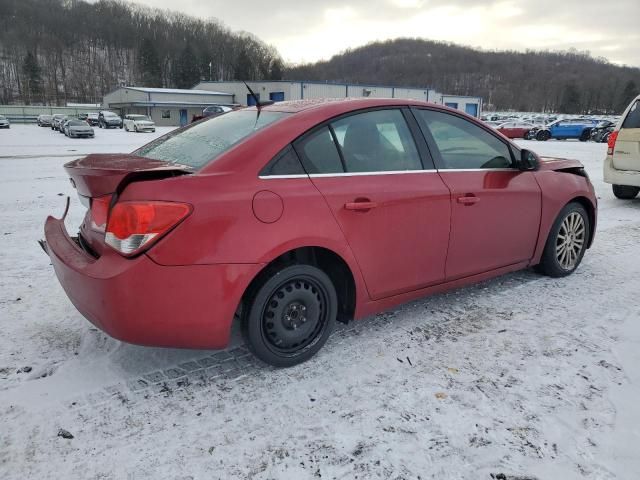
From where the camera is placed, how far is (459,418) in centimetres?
239

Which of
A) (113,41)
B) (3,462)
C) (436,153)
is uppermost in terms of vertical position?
(113,41)

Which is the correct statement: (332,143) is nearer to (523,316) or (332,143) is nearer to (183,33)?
(523,316)

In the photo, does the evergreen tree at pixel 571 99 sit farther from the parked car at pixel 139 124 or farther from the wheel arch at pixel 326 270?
the wheel arch at pixel 326 270

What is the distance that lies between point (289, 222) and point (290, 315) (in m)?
0.56

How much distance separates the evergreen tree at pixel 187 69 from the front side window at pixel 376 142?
4741 inches

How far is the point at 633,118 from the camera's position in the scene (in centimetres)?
769

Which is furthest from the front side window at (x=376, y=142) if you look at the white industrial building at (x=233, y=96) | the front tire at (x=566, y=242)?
the white industrial building at (x=233, y=96)

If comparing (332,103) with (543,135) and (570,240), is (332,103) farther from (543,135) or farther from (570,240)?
(543,135)

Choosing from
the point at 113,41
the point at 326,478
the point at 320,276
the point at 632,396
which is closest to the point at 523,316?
the point at 632,396

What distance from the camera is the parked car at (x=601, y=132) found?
3016cm

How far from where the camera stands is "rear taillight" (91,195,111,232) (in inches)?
98.0

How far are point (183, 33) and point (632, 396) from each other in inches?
5808

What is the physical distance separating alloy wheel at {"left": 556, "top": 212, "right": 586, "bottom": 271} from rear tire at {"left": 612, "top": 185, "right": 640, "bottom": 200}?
503 centimetres

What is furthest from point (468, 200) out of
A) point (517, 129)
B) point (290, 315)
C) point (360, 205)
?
point (517, 129)
